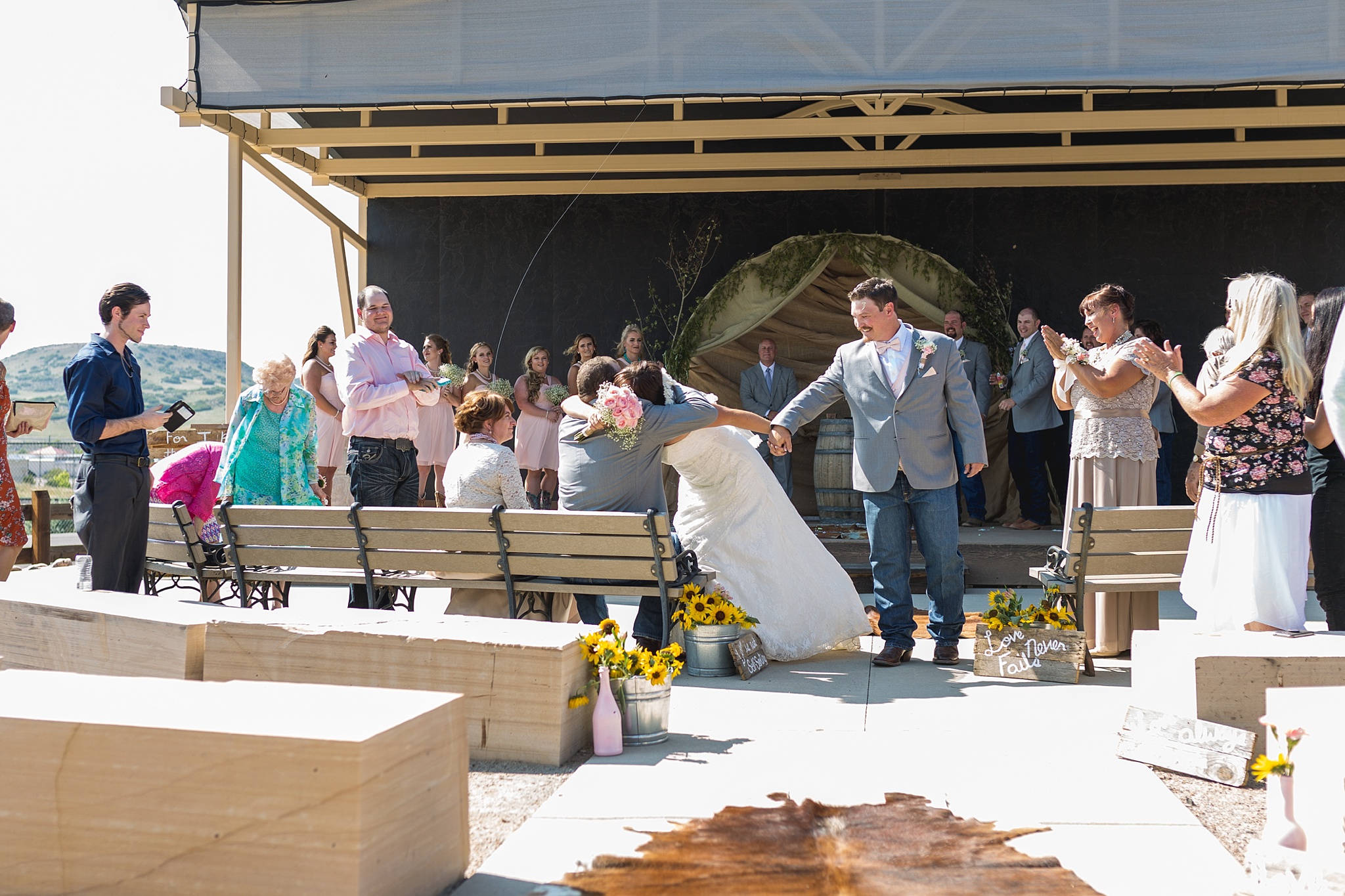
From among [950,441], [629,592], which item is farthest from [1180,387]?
[629,592]

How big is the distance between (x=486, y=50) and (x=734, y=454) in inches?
131

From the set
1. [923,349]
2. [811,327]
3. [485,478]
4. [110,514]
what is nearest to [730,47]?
[923,349]

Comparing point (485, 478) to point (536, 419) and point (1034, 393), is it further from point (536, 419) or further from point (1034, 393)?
point (1034, 393)

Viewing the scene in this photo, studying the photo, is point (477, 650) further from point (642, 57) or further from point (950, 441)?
point (642, 57)

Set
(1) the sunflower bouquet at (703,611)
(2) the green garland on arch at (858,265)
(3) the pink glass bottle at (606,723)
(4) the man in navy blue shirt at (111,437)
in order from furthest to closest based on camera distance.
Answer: (2) the green garland on arch at (858,265)
(1) the sunflower bouquet at (703,611)
(4) the man in navy blue shirt at (111,437)
(3) the pink glass bottle at (606,723)

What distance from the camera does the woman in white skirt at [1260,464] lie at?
4.04m

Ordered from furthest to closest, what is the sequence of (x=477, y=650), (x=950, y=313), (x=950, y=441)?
(x=950, y=313), (x=950, y=441), (x=477, y=650)

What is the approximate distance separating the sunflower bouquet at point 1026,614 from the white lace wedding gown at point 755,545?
2.48 feet

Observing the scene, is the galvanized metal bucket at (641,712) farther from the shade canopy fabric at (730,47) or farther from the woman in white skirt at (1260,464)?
the shade canopy fabric at (730,47)

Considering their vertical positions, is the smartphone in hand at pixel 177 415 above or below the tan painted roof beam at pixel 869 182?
below

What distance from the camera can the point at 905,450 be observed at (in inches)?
211

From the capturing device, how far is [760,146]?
10898 millimetres

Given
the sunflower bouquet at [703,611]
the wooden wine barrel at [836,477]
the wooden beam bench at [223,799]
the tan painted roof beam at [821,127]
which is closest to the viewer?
the wooden beam bench at [223,799]

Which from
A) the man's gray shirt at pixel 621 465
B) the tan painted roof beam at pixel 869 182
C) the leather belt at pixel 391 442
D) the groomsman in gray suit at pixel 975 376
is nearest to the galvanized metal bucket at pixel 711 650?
the man's gray shirt at pixel 621 465
